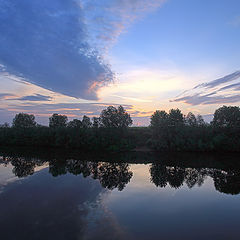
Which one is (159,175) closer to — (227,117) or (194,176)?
(194,176)

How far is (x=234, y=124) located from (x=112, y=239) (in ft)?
219

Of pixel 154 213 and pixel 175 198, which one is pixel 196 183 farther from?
pixel 154 213

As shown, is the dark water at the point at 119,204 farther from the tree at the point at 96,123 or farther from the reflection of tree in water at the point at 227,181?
the tree at the point at 96,123

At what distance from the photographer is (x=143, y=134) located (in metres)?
87.2

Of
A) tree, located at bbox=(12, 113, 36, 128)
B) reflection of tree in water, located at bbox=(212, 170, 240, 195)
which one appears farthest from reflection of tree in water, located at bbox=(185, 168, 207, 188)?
tree, located at bbox=(12, 113, 36, 128)

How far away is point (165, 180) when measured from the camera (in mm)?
35531

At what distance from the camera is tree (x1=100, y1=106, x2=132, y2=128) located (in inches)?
3194

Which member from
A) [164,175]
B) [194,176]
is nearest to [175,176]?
[164,175]

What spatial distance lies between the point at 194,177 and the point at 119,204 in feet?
66.9

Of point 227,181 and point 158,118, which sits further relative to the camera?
point 158,118

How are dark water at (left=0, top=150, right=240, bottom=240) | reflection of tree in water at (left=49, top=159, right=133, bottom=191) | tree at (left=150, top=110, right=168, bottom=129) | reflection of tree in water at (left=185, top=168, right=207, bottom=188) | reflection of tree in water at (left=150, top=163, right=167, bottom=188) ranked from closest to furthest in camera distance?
dark water at (left=0, top=150, right=240, bottom=240) < reflection of tree in water at (left=49, top=159, right=133, bottom=191) < reflection of tree in water at (left=185, top=168, right=207, bottom=188) < reflection of tree in water at (left=150, top=163, right=167, bottom=188) < tree at (left=150, top=110, right=168, bottom=129)

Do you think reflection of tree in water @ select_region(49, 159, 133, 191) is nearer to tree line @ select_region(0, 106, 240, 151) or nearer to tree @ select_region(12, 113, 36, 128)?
tree line @ select_region(0, 106, 240, 151)

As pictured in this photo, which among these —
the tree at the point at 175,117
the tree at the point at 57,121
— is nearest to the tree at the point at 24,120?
the tree at the point at 57,121

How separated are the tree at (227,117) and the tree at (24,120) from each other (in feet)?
302
